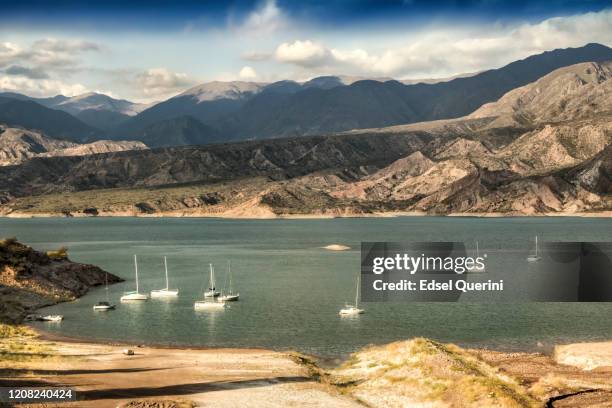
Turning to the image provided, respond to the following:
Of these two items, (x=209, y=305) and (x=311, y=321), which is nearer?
(x=311, y=321)

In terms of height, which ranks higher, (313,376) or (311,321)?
(313,376)

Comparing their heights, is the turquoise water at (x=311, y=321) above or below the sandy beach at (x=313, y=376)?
below

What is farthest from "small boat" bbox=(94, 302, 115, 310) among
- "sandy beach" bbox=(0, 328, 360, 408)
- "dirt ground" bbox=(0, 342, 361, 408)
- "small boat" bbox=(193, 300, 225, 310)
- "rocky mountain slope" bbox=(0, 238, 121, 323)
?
"dirt ground" bbox=(0, 342, 361, 408)

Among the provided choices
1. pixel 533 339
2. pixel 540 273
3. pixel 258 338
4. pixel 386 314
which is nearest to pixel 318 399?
pixel 258 338

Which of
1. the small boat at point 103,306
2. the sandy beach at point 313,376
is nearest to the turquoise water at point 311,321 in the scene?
the small boat at point 103,306

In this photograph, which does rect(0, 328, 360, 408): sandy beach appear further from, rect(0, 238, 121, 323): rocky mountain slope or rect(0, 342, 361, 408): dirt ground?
rect(0, 238, 121, 323): rocky mountain slope

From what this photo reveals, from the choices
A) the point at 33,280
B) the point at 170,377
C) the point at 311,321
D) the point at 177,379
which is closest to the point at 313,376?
the point at 177,379

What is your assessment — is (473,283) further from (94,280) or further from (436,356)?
(94,280)

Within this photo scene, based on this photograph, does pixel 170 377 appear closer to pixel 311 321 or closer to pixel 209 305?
pixel 311 321

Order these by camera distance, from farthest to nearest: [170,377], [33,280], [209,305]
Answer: [33,280] → [209,305] → [170,377]

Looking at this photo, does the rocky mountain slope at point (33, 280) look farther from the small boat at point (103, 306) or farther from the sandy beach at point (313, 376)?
the sandy beach at point (313, 376)
